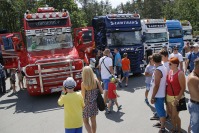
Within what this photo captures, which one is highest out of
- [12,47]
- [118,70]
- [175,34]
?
[12,47]

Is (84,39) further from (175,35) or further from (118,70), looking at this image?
(175,35)

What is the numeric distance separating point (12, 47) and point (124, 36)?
5.93m

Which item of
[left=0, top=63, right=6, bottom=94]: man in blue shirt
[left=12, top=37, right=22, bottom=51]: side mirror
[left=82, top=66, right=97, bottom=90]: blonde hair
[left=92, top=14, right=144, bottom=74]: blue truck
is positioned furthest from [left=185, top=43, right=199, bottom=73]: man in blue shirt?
[left=0, top=63, right=6, bottom=94]: man in blue shirt

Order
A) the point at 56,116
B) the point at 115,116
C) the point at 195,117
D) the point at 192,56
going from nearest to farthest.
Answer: the point at 195,117 < the point at 115,116 < the point at 56,116 < the point at 192,56

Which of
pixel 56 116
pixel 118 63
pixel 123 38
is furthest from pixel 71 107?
→ pixel 123 38

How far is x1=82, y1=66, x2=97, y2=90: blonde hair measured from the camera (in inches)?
210

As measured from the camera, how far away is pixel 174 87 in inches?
217

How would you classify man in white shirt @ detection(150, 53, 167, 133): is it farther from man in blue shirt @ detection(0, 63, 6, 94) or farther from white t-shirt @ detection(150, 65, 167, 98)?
man in blue shirt @ detection(0, 63, 6, 94)

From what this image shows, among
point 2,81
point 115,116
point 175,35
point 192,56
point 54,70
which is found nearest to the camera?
point 115,116

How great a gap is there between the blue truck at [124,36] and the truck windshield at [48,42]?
2790mm

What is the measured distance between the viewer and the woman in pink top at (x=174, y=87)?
5357 mm

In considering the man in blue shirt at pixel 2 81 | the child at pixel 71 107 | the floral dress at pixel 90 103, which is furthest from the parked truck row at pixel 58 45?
the child at pixel 71 107

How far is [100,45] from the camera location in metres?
14.4

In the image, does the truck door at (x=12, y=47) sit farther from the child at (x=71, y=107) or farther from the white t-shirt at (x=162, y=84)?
the white t-shirt at (x=162, y=84)
